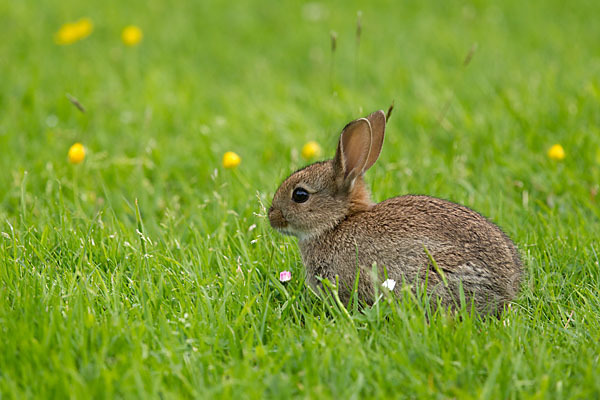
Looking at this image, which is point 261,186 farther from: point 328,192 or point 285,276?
point 285,276

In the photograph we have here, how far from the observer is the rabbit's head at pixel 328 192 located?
4613 millimetres

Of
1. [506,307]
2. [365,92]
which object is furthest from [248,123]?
[506,307]

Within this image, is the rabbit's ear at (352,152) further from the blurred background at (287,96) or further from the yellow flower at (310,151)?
the yellow flower at (310,151)

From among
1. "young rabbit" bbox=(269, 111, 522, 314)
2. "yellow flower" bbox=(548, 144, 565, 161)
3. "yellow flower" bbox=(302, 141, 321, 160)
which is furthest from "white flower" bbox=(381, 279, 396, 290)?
"yellow flower" bbox=(548, 144, 565, 161)

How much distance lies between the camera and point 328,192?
184 inches

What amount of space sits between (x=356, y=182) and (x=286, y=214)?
0.54 m

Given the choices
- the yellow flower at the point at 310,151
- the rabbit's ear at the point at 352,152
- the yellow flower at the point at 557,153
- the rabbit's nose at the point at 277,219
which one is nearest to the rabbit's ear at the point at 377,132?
the rabbit's ear at the point at 352,152

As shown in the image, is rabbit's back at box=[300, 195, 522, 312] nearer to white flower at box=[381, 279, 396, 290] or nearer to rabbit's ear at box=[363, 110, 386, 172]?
white flower at box=[381, 279, 396, 290]

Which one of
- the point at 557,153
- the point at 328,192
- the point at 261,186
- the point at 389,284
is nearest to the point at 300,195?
the point at 328,192

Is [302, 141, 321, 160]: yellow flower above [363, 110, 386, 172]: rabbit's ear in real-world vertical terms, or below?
below

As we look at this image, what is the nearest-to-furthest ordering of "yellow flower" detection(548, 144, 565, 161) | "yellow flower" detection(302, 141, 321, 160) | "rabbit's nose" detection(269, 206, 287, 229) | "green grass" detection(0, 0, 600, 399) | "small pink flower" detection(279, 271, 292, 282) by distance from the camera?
"green grass" detection(0, 0, 600, 399)
"small pink flower" detection(279, 271, 292, 282)
"rabbit's nose" detection(269, 206, 287, 229)
"yellow flower" detection(548, 144, 565, 161)
"yellow flower" detection(302, 141, 321, 160)

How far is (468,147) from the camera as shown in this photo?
6410 mm

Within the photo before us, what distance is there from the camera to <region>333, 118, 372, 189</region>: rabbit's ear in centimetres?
445

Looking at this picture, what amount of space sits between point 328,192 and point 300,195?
20cm
